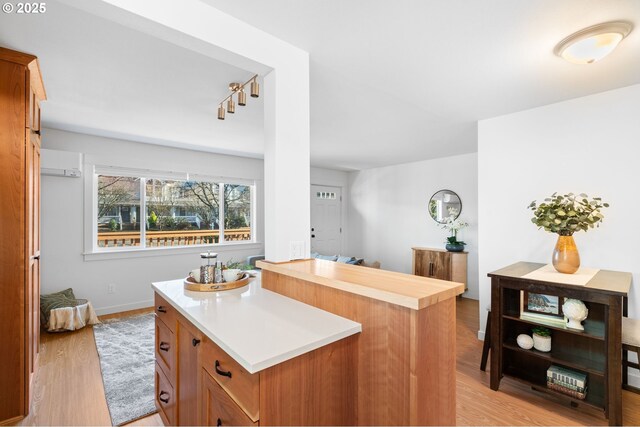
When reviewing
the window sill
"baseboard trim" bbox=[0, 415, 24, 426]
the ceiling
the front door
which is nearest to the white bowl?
the ceiling

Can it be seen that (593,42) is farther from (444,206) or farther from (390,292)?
(444,206)

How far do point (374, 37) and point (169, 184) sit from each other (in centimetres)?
391

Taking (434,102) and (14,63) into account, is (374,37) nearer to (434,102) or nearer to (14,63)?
(434,102)

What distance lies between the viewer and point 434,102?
2.71 meters

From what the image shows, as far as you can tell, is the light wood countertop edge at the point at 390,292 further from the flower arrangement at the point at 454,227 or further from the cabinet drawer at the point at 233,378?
the flower arrangement at the point at 454,227

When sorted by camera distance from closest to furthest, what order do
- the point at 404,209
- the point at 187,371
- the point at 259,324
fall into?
the point at 259,324, the point at 187,371, the point at 404,209

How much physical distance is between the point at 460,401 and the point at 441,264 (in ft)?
9.72

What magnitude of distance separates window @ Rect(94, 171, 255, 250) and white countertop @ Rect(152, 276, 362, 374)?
3.03 metres

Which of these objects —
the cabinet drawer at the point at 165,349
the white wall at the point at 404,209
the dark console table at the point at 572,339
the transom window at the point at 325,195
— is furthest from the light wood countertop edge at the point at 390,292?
the transom window at the point at 325,195

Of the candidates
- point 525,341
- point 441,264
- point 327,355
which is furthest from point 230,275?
point 441,264

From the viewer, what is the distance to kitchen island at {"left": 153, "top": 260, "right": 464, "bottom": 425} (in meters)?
1.02

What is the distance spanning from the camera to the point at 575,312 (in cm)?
196

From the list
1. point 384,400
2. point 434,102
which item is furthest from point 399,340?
point 434,102

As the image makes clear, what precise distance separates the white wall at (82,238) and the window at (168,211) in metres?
0.21
